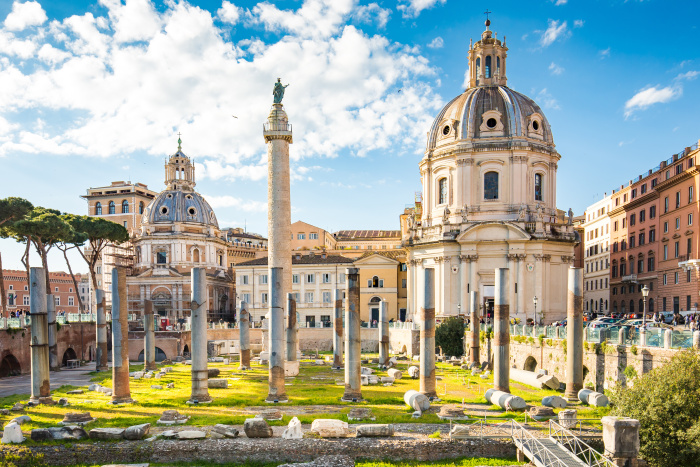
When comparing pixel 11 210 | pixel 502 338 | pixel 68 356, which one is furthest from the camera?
pixel 11 210

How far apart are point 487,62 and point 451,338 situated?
2817 cm

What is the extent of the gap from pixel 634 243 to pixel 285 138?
1454 inches

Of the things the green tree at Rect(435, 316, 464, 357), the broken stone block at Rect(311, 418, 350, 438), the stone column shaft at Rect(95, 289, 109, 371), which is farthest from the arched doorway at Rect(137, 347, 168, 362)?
the broken stone block at Rect(311, 418, 350, 438)

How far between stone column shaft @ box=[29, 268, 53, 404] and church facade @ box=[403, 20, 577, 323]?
33.6 m

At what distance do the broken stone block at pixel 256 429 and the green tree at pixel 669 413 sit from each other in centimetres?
1077

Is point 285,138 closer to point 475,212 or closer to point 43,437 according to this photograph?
point 475,212

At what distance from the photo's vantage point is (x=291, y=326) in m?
32.8

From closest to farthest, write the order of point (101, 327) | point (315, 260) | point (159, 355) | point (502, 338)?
point (502, 338)
point (101, 327)
point (159, 355)
point (315, 260)

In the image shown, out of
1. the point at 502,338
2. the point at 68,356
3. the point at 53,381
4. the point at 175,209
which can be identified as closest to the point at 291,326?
the point at 502,338

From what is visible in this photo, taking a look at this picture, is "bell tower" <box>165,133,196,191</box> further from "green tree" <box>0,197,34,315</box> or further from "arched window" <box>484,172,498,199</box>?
"arched window" <box>484,172,498,199</box>

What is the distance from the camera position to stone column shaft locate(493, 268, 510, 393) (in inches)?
973

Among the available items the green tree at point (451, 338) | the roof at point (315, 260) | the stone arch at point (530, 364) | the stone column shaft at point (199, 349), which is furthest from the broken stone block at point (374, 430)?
the roof at point (315, 260)

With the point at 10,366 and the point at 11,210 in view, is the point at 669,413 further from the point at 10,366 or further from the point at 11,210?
the point at 11,210

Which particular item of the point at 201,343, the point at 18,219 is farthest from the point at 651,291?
the point at 18,219
